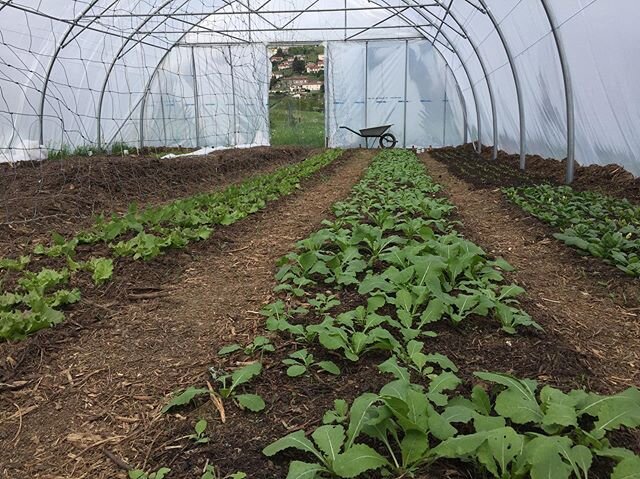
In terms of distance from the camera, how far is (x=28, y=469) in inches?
77.3

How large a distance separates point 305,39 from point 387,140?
5674 millimetres

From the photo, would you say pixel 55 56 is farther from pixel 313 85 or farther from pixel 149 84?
pixel 313 85

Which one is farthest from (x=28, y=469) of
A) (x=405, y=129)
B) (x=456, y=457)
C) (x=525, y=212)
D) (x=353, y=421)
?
(x=405, y=129)

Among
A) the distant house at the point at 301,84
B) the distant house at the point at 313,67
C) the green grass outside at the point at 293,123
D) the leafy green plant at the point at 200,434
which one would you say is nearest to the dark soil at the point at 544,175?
the leafy green plant at the point at 200,434

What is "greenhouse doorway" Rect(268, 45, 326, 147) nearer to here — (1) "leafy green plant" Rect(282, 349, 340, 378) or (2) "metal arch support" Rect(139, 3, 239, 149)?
(2) "metal arch support" Rect(139, 3, 239, 149)

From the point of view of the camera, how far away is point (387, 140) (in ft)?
71.6

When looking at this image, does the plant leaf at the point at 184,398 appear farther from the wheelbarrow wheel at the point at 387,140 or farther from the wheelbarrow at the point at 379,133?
the wheelbarrow wheel at the point at 387,140

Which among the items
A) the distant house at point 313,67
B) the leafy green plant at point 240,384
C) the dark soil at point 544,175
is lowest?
the leafy green plant at point 240,384

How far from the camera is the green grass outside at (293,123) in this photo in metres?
23.5

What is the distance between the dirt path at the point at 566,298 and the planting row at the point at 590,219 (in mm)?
170

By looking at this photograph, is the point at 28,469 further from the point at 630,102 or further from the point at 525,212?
the point at 630,102

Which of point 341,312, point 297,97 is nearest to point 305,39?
point 297,97

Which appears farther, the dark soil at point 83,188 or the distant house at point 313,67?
the distant house at point 313,67

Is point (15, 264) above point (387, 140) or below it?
below
